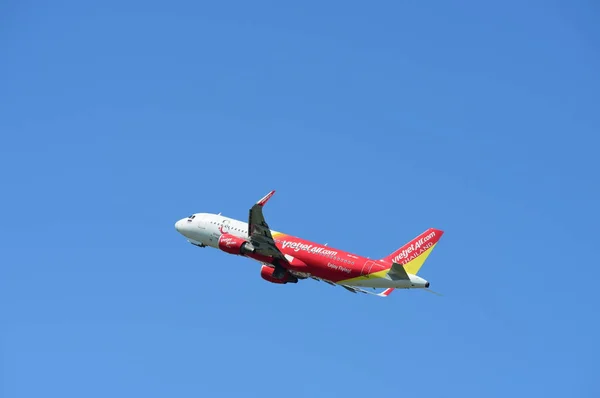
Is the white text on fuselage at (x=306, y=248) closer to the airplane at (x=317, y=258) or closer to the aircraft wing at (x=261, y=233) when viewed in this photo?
the airplane at (x=317, y=258)

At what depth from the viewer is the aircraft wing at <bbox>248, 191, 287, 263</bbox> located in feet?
249

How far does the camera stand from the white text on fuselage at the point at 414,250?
7700 cm

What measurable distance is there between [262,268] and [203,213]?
29.4ft

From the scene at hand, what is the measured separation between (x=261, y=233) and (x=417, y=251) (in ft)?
40.9

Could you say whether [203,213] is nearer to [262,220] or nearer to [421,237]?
[262,220]

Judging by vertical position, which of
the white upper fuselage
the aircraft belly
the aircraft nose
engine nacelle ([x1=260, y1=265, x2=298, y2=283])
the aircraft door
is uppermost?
the aircraft nose

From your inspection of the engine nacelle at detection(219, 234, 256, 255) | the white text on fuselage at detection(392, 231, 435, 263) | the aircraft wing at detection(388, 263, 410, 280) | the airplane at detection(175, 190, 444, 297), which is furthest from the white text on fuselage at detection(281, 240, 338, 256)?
the aircraft wing at detection(388, 263, 410, 280)

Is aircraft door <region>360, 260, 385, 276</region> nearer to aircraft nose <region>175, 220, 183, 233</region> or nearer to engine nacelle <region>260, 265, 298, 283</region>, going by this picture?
engine nacelle <region>260, 265, 298, 283</region>

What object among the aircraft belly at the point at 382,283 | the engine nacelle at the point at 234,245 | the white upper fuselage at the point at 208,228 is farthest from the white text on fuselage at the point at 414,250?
the white upper fuselage at the point at 208,228

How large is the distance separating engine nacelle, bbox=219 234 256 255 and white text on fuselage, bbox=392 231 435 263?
1224 cm

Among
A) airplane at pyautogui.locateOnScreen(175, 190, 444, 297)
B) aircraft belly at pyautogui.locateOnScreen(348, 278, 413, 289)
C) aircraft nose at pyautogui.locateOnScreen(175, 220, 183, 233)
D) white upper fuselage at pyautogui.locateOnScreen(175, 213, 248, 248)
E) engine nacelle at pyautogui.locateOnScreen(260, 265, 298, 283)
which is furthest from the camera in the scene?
aircraft nose at pyautogui.locateOnScreen(175, 220, 183, 233)

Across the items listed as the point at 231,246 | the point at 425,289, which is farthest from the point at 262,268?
the point at 425,289

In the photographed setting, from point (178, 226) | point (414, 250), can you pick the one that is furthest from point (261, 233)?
point (178, 226)

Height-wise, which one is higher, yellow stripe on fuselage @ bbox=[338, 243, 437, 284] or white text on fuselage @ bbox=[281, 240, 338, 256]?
white text on fuselage @ bbox=[281, 240, 338, 256]
